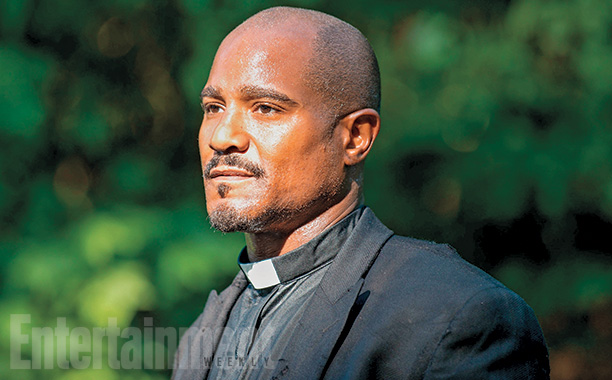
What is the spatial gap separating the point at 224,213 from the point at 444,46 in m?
2.79

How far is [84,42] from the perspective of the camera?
4.80 meters

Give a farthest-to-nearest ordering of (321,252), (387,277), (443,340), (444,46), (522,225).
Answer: (522,225) → (444,46) → (321,252) → (387,277) → (443,340)

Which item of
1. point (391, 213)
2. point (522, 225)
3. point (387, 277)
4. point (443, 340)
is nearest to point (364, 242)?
point (387, 277)

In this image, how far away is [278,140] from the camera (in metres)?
2.16

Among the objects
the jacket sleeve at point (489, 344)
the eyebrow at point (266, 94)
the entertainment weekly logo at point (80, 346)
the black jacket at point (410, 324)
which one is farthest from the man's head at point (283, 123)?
the entertainment weekly logo at point (80, 346)

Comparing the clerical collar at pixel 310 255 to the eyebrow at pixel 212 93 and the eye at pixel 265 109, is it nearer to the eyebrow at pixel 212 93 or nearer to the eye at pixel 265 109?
the eye at pixel 265 109

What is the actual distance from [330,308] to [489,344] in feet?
1.43

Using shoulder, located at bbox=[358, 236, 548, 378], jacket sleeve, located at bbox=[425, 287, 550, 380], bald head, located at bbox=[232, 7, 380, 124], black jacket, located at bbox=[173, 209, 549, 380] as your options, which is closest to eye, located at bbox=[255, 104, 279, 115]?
bald head, located at bbox=[232, 7, 380, 124]

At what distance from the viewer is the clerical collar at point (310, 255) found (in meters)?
2.25

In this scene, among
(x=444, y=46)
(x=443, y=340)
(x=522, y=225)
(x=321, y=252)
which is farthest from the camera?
(x=522, y=225)

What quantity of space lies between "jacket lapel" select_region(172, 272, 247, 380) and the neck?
275 mm

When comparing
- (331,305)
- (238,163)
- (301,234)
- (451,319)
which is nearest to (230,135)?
(238,163)

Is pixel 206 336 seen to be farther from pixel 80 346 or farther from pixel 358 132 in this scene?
pixel 80 346

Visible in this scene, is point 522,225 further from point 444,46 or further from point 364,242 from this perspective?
point 364,242
